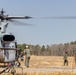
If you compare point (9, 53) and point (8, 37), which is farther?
point (9, 53)

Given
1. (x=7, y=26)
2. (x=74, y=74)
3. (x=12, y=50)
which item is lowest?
(x=74, y=74)

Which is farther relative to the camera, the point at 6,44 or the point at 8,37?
the point at 6,44

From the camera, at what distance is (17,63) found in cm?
2078

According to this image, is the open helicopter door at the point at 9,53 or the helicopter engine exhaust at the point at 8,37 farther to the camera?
the helicopter engine exhaust at the point at 8,37

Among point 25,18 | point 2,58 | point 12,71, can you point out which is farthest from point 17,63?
point 25,18

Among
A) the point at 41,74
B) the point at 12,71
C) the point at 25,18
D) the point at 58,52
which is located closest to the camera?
the point at 25,18

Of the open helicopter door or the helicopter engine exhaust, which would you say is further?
the helicopter engine exhaust

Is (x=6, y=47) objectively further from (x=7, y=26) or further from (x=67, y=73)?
(x=67, y=73)

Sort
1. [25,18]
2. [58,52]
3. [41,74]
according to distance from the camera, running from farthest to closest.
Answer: [58,52] → [41,74] → [25,18]

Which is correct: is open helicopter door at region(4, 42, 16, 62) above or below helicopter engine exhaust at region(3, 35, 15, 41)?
below

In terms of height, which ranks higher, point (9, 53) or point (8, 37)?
point (8, 37)

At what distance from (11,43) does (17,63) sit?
3.62 feet

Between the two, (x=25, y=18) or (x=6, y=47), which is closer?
(x=25, y=18)

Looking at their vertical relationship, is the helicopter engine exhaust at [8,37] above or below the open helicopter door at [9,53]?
above
